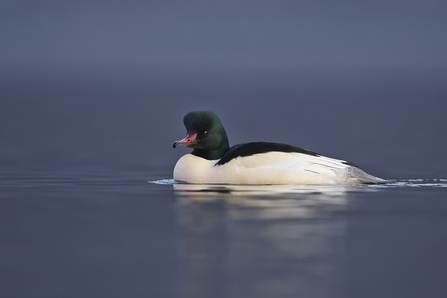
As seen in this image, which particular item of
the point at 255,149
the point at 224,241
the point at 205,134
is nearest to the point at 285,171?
the point at 255,149

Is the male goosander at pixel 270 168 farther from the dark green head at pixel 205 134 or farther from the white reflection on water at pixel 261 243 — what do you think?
the white reflection on water at pixel 261 243

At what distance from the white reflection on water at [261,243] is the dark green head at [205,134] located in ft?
4.80

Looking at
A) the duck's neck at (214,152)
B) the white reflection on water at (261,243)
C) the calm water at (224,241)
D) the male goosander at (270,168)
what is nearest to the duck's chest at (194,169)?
the male goosander at (270,168)

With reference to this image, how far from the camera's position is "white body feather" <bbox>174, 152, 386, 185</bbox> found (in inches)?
356

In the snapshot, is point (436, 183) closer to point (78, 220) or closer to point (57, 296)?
point (78, 220)

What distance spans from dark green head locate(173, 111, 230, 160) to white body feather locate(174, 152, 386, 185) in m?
0.62

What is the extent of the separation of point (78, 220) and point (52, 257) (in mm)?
1450

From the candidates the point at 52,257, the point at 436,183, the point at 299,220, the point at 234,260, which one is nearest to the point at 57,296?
the point at 52,257

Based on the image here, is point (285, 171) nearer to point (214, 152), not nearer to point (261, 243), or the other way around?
point (214, 152)

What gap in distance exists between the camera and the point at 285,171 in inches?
357

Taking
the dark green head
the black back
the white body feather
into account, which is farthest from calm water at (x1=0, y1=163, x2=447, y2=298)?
the dark green head

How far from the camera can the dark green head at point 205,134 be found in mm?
9758

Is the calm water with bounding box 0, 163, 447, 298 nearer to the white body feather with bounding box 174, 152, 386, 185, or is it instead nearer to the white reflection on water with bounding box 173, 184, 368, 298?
the white reflection on water with bounding box 173, 184, 368, 298

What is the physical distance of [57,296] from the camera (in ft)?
14.2
